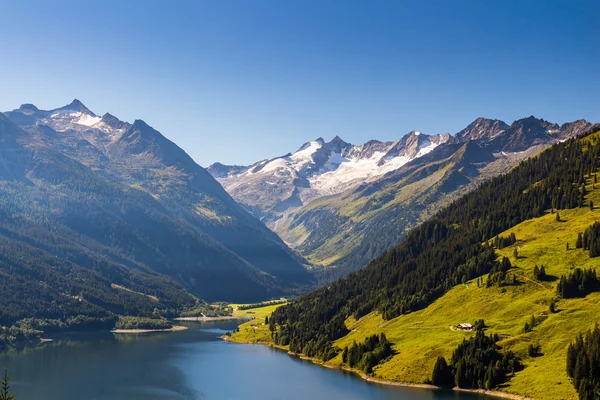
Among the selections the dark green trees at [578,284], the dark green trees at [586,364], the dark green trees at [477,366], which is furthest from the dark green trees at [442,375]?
the dark green trees at [578,284]

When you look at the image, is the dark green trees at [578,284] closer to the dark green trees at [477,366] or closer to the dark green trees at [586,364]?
the dark green trees at [477,366]

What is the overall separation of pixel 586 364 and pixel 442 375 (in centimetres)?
4115

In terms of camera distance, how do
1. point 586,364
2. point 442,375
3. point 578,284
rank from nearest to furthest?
point 586,364 < point 442,375 < point 578,284

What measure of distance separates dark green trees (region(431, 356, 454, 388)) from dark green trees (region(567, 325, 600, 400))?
33685mm

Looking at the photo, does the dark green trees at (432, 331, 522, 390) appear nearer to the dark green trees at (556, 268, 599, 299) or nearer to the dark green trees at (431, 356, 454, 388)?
the dark green trees at (431, 356, 454, 388)

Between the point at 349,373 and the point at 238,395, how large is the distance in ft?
141

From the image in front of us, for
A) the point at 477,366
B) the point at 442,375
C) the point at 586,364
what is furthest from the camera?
the point at 442,375

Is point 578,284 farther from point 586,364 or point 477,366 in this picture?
point 586,364

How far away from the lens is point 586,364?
141375 mm

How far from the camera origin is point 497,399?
495 feet

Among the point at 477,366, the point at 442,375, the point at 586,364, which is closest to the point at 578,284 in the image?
the point at 477,366

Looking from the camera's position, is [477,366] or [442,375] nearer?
[477,366]

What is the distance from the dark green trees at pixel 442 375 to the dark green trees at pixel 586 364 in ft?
111

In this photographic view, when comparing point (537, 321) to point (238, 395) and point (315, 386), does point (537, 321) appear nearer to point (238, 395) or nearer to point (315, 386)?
point (315, 386)
